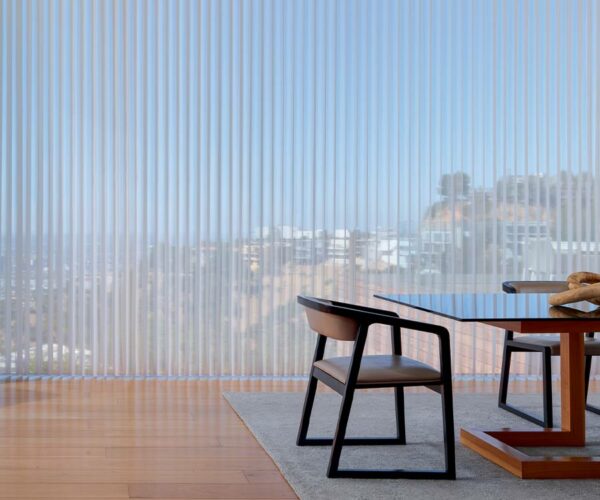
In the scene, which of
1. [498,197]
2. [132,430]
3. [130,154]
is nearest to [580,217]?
[498,197]

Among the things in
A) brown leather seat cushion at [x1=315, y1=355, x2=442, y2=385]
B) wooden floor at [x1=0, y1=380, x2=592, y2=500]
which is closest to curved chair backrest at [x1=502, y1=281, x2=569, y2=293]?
wooden floor at [x1=0, y1=380, x2=592, y2=500]

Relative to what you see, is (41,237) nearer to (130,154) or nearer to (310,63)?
(130,154)

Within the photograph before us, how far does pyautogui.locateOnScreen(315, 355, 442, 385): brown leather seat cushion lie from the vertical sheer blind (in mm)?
2304

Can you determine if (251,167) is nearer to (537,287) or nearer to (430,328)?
(537,287)

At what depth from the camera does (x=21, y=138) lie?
5.90 metres

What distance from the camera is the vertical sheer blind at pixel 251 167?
5.91 meters

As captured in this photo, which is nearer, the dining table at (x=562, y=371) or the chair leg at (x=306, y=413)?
the dining table at (x=562, y=371)

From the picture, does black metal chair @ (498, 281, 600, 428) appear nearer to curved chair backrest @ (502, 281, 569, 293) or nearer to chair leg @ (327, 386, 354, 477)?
curved chair backrest @ (502, 281, 569, 293)

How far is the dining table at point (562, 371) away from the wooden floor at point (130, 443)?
2.90 ft

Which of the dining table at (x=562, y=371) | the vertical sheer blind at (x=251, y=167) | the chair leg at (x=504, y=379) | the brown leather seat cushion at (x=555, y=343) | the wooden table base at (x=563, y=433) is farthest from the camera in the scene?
the vertical sheer blind at (x=251, y=167)

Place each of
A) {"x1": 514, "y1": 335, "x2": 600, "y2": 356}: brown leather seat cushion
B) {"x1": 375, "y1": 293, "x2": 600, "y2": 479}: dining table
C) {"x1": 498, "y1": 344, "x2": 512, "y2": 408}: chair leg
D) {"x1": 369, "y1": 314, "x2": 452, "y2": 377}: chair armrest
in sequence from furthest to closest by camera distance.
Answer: {"x1": 498, "y1": 344, "x2": 512, "y2": 408}: chair leg → {"x1": 514, "y1": 335, "x2": 600, "y2": 356}: brown leather seat cushion → {"x1": 369, "y1": 314, "x2": 452, "y2": 377}: chair armrest → {"x1": 375, "y1": 293, "x2": 600, "y2": 479}: dining table

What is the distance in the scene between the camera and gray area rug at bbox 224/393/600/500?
340 cm

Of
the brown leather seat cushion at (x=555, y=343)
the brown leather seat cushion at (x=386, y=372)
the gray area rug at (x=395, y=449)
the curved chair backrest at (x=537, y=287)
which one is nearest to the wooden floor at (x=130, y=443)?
the gray area rug at (x=395, y=449)

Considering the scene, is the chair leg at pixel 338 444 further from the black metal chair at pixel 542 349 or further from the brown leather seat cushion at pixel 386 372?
the black metal chair at pixel 542 349
